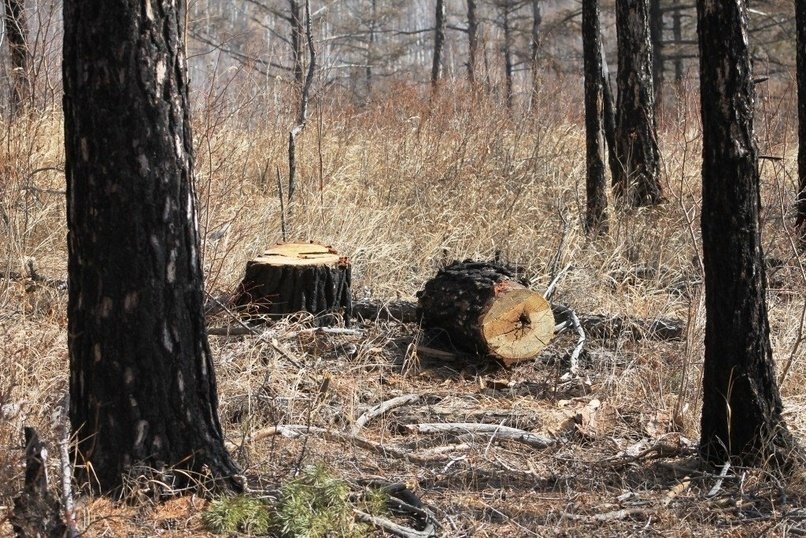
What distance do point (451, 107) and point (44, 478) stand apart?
27.2 ft

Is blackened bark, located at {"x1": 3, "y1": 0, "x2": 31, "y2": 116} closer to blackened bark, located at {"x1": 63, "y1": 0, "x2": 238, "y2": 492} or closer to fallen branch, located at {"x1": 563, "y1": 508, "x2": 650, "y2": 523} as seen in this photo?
blackened bark, located at {"x1": 63, "y1": 0, "x2": 238, "y2": 492}

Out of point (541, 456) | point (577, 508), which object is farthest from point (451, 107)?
point (577, 508)

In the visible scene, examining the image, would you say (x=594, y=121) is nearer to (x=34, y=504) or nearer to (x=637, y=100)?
(x=637, y=100)

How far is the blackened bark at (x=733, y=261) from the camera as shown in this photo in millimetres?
3721

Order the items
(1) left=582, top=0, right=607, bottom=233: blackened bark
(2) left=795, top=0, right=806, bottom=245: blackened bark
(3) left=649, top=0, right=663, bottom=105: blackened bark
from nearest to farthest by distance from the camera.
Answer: (2) left=795, top=0, right=806, bottom=245: blackened bark < (1) left=582, top=0, right=607, bottom=233: blackened bark < (3) left=649, top=0, right=663, bottom=105: blackened bark

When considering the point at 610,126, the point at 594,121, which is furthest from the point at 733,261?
the point at 610,126

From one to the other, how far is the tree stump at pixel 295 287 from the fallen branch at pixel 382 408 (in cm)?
102

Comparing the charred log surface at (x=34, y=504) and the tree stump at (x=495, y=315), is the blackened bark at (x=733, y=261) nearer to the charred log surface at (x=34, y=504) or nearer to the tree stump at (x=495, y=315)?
the tree stump at (x=495, y=315)

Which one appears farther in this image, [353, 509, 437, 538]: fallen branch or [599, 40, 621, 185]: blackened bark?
[599, 40, 621, 185]: blackened bark

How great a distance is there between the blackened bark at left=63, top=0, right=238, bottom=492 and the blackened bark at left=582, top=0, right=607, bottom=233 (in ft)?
18.1

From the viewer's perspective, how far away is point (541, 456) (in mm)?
4328

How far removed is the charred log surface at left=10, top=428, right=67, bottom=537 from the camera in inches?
104

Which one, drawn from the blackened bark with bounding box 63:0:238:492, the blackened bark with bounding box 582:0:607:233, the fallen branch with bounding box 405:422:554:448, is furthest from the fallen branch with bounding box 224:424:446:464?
the blackened bark with bounding box 582:0:607:233

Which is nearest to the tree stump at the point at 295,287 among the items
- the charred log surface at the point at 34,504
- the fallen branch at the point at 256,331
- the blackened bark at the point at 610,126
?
the fallen branch at the point at 256,331
